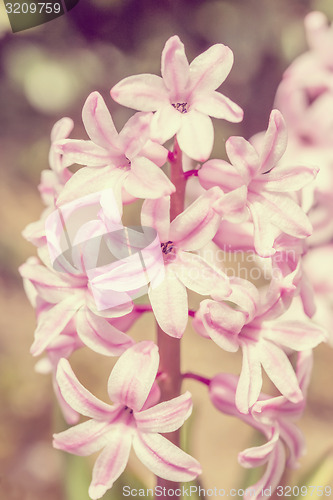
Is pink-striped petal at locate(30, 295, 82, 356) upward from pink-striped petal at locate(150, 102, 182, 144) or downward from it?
downward

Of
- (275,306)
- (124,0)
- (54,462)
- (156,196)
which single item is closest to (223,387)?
(275,306)

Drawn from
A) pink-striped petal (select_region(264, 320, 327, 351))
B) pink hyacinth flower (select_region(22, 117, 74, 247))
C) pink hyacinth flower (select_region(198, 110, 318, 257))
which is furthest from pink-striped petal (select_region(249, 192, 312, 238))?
pink hyacinth flower (select_region(22, 117, 74, 247))

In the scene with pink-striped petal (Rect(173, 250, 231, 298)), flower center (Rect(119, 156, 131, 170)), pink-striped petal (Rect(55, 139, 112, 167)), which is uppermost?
pink-striped petal (Rect(55, 139, 112, 167))

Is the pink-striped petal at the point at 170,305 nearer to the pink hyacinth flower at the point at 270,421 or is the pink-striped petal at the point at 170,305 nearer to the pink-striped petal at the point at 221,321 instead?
the pink-striped petal at the point at 221,321

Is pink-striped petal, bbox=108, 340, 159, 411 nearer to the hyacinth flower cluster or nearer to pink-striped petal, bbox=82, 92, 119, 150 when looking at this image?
the hyacinth flower cluster

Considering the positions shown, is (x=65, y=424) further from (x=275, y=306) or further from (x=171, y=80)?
(x=171, y=80)

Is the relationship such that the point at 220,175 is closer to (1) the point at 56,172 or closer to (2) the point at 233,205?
(2) the point at 233,205

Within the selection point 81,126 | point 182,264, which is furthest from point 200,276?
point 81,126
